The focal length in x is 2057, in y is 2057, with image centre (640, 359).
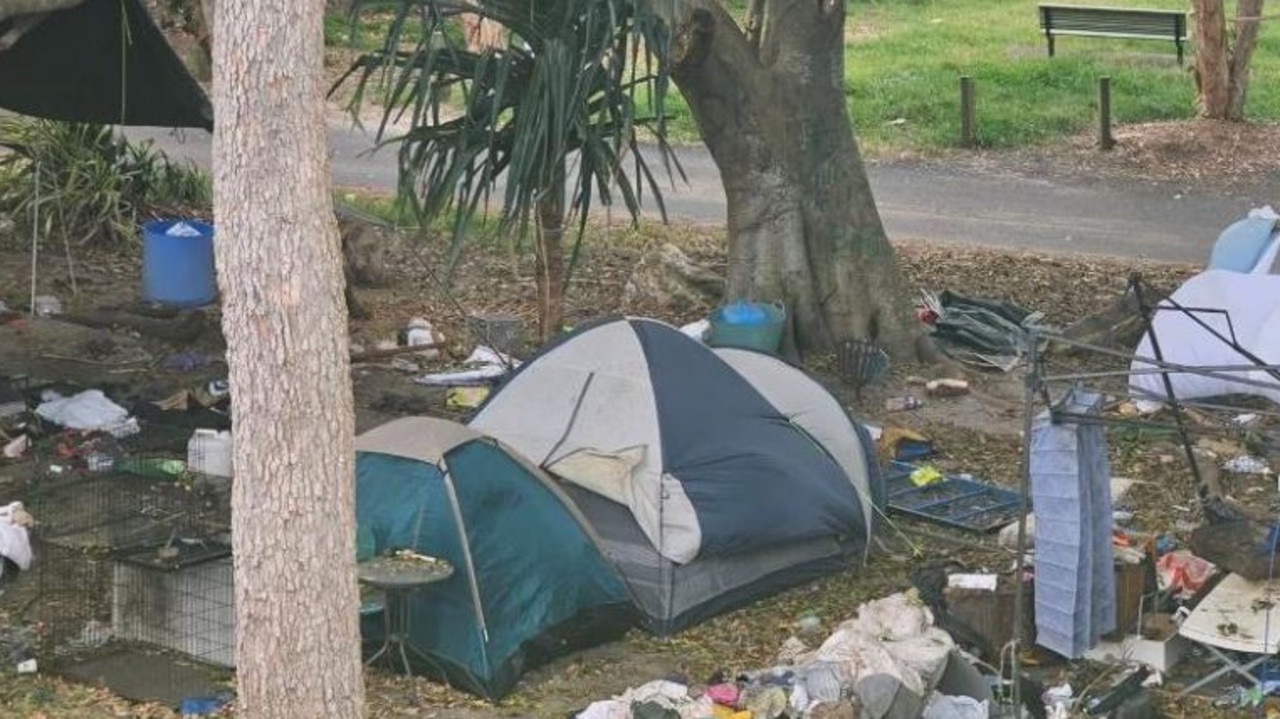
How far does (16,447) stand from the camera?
1146 centimetres

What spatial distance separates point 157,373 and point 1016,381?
574 centimetres

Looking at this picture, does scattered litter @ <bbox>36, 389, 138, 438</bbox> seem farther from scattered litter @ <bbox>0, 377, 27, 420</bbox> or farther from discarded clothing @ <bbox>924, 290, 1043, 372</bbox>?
discarded clothing @ <bbox>924, 290, 1043, 372</bbox>

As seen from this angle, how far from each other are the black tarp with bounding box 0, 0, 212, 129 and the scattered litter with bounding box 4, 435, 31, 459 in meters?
2.79

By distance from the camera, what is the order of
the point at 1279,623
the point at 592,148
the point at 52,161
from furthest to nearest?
the point at 52,161, the point at 592,148, the point at 1279,623

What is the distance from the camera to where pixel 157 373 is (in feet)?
44.4

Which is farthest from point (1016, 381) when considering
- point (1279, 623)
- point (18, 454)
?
point (18, 454)

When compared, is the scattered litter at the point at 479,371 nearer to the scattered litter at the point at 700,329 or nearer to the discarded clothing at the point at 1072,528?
the scattered litter at the point at 700,329

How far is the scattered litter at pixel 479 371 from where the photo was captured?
1338 centimetres

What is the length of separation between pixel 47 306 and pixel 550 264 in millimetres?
4779

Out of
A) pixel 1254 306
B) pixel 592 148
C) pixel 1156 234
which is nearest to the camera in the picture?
pixel 592 148

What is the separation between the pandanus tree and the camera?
36.3 feet

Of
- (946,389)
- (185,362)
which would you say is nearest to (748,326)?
(946,389)

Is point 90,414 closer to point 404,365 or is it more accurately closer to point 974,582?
point 404,365

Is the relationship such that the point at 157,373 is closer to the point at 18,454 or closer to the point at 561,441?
the point at 18,454
